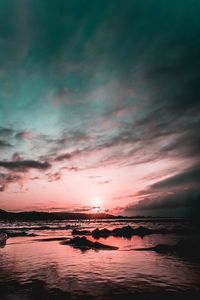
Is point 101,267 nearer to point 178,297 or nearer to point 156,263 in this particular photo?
point 156,263

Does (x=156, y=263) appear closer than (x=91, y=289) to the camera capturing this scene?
No

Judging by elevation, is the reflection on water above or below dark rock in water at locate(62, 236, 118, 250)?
below

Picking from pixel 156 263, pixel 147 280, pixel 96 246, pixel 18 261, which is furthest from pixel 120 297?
pixel 96 246

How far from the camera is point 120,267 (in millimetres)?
20234

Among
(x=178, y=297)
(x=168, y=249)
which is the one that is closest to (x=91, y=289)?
(x=178, y=297)

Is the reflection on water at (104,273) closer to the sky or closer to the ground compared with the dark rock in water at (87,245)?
closer to the ground

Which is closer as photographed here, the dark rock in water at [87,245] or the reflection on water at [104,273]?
the reflection on water at [104,273]

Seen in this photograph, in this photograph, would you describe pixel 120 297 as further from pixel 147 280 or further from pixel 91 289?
pixel 147 280

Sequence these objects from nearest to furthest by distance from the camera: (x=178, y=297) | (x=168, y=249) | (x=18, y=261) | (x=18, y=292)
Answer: (x=178, y=297) < (x=18, y=292) < (x=18, y=261) < (x=168, y=249)

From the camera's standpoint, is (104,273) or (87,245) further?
(87,245)

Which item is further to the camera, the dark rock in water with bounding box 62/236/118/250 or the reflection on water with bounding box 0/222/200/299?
the dark rock in water with bounding box 62/236/118/250

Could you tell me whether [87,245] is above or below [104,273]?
above

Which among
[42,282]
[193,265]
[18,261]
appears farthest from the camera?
[18,261]

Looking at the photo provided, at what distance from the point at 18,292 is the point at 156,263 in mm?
12026
